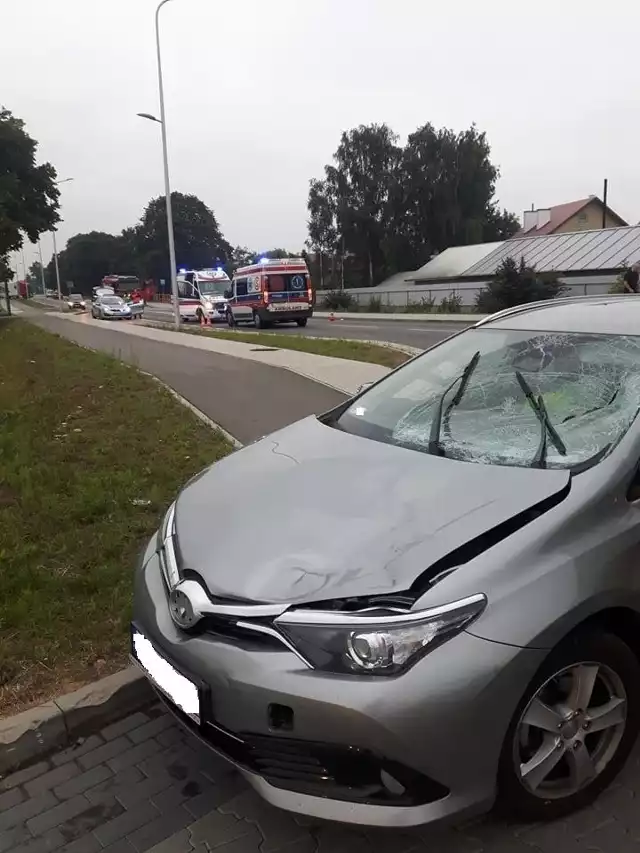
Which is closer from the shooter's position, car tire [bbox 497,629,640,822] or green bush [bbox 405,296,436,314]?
car tire [bbox 497,629,640,822]

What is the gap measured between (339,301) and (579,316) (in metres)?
41.8

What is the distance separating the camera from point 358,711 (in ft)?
6.13

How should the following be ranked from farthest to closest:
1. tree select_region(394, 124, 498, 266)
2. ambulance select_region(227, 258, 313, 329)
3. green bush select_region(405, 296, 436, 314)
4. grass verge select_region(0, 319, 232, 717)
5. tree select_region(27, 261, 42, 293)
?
tree select_region(27, 261, 42, 293), tree select_region(394, 124, 498, 266), green bush select_region(405, 296, 436, 314), ambulance select_region(227, 258, 313, 329), grass verge select_region(0, 319, 232, 717)

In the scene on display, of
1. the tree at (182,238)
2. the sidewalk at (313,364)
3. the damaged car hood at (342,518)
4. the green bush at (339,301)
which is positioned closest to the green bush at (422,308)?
the green bush at (339,301)

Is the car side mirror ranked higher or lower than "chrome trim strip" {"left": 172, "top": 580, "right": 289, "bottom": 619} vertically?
higher

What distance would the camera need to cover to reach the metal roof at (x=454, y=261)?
1892 inches

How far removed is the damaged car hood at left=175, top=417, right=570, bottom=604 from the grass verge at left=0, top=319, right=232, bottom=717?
1.03 m

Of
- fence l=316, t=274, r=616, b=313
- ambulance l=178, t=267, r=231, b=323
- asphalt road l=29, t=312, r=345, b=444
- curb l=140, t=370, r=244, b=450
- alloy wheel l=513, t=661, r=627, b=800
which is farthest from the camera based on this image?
ambulance l=178, t=267, r=231, b=323

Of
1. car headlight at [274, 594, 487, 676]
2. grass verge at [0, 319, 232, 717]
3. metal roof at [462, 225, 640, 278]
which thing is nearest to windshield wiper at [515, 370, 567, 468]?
car headlight at [274, 594, 487, 676]

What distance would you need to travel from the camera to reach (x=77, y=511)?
4.84 meters

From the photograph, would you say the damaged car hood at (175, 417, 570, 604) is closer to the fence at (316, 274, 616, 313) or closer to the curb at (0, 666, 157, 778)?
the curb at (0, 666, 157, 778)

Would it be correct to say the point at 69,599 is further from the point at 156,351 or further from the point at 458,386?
the point at 156,351

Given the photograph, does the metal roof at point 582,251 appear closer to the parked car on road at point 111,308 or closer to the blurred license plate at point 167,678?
the parked car on road at point 111,308

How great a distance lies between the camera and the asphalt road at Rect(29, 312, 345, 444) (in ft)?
25.8
